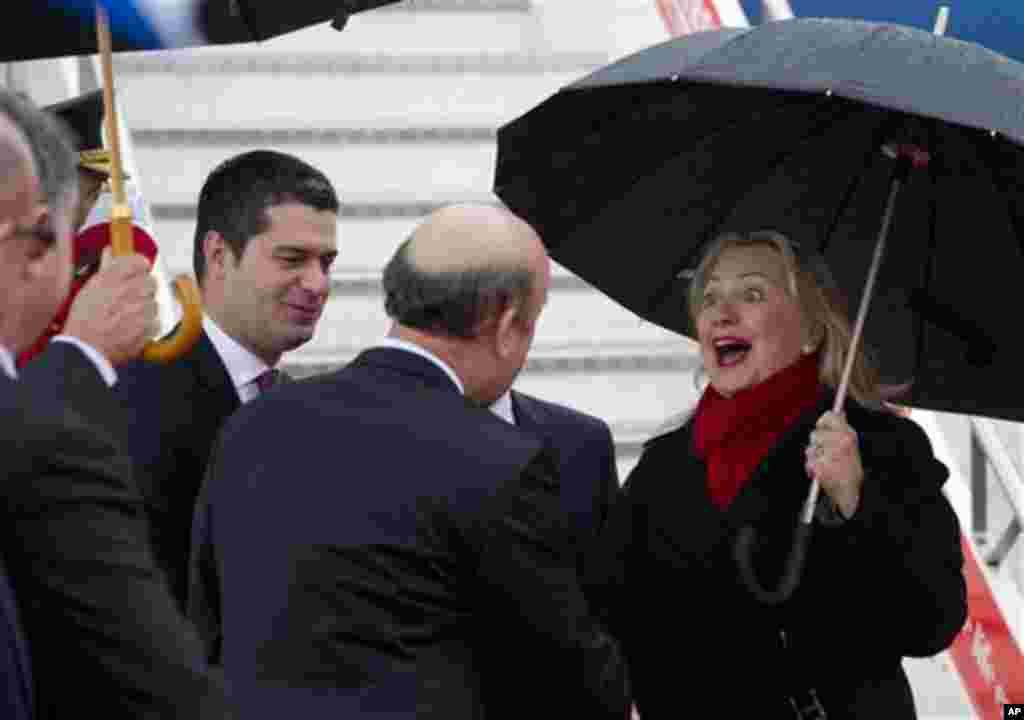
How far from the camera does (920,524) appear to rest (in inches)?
171

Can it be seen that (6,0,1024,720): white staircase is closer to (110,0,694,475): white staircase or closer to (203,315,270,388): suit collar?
(110,0,694,475): white staircase

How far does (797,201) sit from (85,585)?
270 centimetres

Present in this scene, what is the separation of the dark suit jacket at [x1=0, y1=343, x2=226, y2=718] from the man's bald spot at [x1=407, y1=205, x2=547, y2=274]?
1405 mm

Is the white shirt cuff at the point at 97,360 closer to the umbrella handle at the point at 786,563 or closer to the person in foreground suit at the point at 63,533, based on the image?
the person in foreground suit at the point at 63,533

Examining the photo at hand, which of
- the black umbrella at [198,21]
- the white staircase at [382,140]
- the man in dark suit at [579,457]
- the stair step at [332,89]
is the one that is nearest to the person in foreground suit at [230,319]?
the black umbrella at [198,21]

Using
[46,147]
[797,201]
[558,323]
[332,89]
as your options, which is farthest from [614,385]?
[46,147]

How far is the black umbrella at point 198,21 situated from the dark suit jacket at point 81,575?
2.22 metres

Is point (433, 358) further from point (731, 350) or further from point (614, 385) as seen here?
point (614, 385)

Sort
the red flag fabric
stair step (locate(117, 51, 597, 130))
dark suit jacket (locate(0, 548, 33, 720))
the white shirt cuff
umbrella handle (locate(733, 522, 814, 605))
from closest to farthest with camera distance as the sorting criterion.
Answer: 1. dark suit jacket (locate(0, 548, 33, 720))
2. the white shirt cuff
3. umbrella handle (locate(733, 522, 814, 605))
4. the red flag fabric
5. stair step (locate(117, 51, 597, 130))

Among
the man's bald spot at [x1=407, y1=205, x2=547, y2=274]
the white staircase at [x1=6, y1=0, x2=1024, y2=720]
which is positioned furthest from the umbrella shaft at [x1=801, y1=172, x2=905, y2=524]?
the white staircase at [x1=6, y1=0, x2=1024, y2=720]

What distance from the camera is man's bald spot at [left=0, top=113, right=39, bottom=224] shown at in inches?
87.7

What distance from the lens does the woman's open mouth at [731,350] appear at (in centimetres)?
454

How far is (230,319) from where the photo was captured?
183 inches

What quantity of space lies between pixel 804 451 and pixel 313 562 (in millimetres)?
1192
